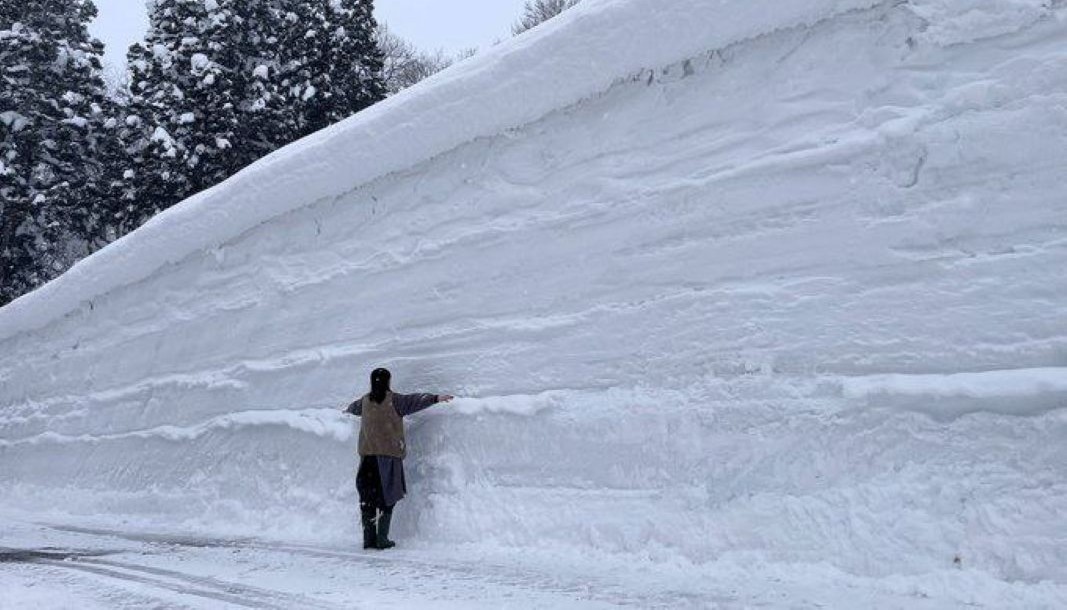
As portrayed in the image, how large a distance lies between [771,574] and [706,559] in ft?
1.30

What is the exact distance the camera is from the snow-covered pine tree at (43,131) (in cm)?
2022

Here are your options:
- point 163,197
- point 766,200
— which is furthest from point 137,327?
point 163,197

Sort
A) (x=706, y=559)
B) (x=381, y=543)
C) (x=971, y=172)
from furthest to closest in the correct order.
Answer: (x=381, y=543) < (x=706, y=559) < (x=971, y=172)

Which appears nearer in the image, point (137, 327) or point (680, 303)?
point (680, 303)

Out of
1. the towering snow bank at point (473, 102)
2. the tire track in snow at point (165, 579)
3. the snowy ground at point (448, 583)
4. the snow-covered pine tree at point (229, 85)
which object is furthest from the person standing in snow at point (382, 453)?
the snow-covered pine tree at point (229, 85)

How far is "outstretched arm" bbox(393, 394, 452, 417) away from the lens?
6.39 m

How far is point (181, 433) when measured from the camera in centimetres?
926

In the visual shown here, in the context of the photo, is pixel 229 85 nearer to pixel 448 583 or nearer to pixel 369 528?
pixel 369 528

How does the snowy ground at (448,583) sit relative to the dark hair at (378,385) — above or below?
below

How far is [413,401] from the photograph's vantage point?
21.1ft

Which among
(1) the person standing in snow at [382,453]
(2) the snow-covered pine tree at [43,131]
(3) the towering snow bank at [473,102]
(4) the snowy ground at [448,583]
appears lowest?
(4) the snowy ground at [448,583]

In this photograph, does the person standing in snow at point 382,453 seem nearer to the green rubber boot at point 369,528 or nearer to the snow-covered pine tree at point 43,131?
the green rubber boot at point 369,528

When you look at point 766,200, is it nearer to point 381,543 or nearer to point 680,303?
point 680,303

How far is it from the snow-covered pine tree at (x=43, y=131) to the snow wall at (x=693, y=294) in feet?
46.7
